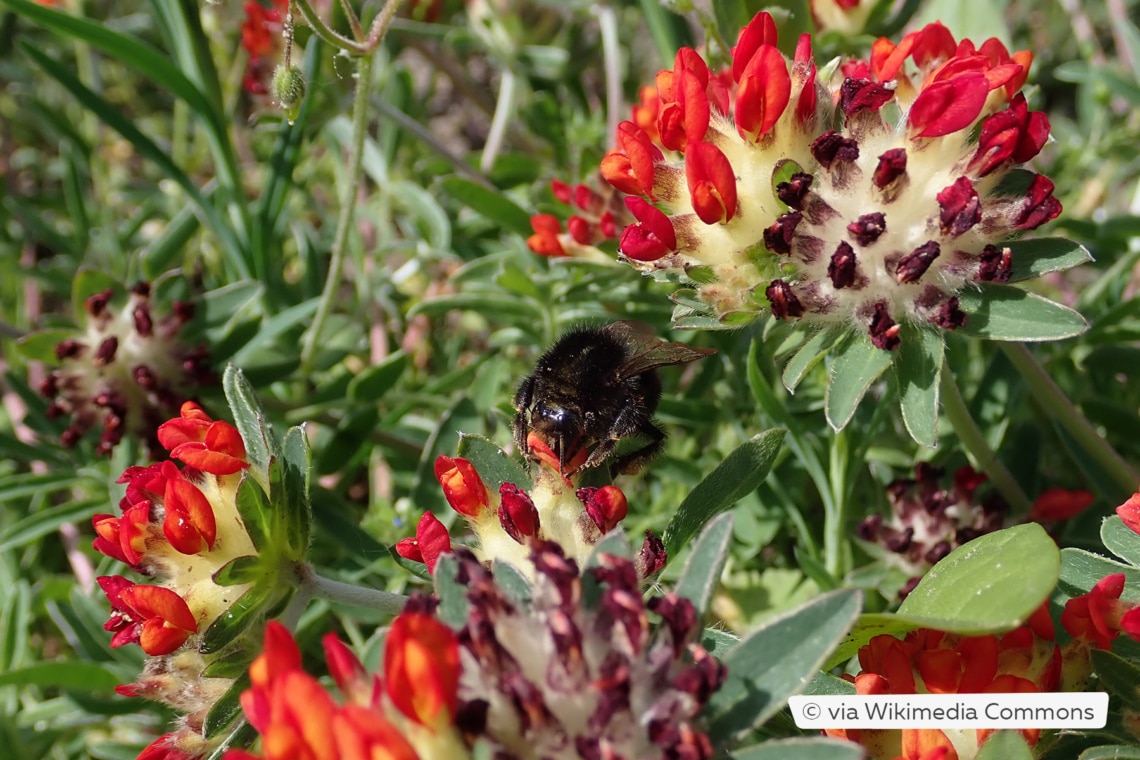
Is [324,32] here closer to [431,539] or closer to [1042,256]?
[431,539]

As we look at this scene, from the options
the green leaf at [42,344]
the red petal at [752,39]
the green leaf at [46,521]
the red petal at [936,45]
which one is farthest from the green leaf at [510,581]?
the green leaf at [42,344]

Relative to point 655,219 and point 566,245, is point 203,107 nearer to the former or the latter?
point 566,245

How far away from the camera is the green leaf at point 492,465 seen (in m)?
2.38

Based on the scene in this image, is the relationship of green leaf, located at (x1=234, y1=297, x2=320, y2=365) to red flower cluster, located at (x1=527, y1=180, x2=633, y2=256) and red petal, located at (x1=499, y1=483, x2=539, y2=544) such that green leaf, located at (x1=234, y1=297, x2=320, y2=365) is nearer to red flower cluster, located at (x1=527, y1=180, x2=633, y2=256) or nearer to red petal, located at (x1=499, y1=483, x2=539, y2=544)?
red flower cluster, located at (x1=527, y1=180, x2=633, y2=256)

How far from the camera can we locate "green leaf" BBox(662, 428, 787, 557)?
7.38 feet

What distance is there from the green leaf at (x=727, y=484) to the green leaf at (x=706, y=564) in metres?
0.58

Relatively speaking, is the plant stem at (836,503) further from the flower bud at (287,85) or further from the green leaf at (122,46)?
the green leaf at (122,46)

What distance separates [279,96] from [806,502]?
2093 millimetres

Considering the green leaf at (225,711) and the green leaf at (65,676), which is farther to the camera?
the green leaf at (65,676)

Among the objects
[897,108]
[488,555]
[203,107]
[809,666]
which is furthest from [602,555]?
[203,107]

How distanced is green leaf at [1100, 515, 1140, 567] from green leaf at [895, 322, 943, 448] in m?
0.42

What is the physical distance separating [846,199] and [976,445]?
2.80 feet

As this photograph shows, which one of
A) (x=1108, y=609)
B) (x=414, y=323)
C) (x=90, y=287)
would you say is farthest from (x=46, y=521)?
(x=1108, y=609)

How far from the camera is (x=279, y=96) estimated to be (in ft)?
9.04
